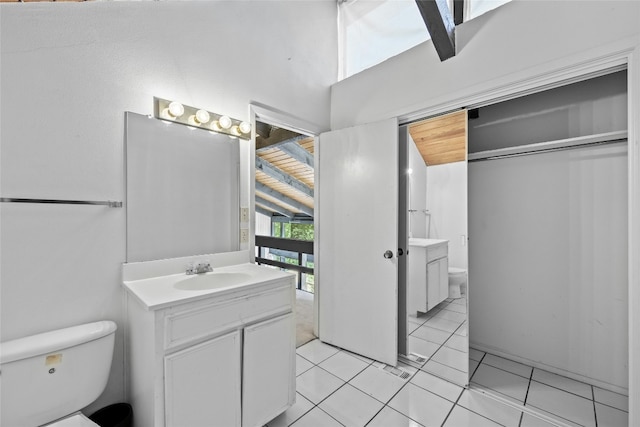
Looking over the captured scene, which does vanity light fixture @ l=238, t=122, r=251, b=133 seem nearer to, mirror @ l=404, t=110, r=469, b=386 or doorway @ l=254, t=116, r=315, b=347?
doorway @ l=254, t=116, r=315, b=347

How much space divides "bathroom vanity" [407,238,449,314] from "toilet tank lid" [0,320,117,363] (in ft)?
6.63

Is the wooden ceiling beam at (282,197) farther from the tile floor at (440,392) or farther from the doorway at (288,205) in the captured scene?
the tile floor at (440,392)

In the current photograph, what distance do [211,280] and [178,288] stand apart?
7.8 inches

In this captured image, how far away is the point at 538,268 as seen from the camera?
224 centimetres

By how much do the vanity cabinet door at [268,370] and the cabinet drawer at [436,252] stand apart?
122cm

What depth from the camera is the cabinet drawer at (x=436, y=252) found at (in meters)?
2.15

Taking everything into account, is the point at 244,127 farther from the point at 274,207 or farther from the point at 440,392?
the point at 274,207

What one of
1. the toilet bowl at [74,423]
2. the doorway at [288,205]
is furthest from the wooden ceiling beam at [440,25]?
the toilet bowl at [74,423]

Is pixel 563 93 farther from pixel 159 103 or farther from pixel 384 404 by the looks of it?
pixel 159 103

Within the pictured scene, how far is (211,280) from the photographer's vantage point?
1.72 m

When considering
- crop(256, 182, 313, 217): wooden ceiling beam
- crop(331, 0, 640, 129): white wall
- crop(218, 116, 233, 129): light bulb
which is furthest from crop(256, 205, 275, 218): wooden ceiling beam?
crop(218, 116, 233, 129): light bulb

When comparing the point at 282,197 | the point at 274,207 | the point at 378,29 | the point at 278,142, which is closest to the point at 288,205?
the point at 282,197

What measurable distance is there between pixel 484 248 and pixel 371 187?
1180mm

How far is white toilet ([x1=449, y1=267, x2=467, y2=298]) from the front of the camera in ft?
6.63
